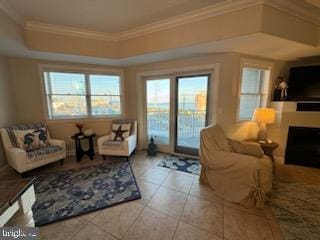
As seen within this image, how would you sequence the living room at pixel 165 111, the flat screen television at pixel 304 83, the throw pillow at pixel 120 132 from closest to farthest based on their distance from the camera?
the living room at pixel 165 111, the flat screen television at pixel 304 83, the throw pillow at pixel 120 132

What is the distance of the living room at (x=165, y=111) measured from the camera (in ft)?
6.21

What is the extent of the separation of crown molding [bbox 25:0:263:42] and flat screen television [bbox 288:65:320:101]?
2.09 metres

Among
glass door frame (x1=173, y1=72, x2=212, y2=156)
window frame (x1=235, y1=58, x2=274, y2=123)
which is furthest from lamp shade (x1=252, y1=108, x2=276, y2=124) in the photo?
glass door frame (x1=173, y1=72, x2=212, y2=156)

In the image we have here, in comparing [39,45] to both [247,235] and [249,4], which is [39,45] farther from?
[247,235]

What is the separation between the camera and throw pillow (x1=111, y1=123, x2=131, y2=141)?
3689mm

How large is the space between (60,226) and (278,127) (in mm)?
4079

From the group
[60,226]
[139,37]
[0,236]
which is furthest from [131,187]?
[139,37]

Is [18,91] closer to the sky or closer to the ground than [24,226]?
closer to the sky

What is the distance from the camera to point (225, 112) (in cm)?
304

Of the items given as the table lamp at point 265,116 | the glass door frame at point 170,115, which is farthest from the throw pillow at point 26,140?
the table lamp at point 265,116

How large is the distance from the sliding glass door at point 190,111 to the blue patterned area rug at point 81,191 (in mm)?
1457

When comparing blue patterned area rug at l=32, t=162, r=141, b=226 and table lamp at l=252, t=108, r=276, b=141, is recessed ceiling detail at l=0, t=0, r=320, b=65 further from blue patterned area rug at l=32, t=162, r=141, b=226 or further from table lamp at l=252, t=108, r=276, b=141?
blue patterned area rug at l=32, t=162, r=141, b=226

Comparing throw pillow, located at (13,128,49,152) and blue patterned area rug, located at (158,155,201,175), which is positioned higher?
throw pillow, located at (13,128,49,152)

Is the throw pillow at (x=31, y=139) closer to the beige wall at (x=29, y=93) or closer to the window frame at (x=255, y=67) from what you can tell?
the beige wall at (x=29, y=93)
